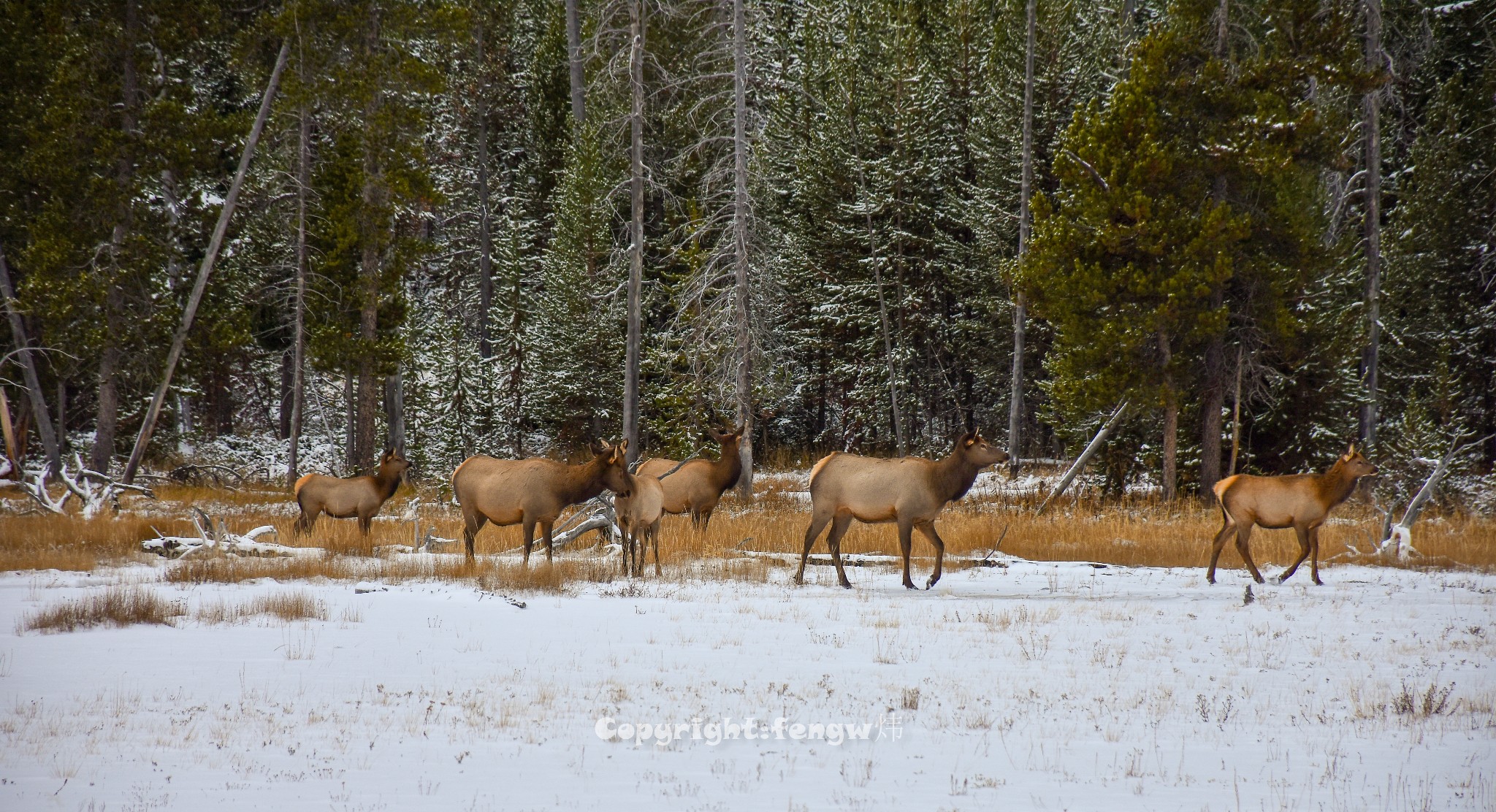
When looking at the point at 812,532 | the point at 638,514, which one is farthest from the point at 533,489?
the point at 812,532

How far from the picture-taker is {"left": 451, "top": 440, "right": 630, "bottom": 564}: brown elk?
12.6 meters

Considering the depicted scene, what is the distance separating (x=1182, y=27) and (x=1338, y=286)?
256 inches

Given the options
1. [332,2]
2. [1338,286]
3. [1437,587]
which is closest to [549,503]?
[1437,587]

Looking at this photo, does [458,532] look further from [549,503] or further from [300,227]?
[300,227]

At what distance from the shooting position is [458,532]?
54.4ft

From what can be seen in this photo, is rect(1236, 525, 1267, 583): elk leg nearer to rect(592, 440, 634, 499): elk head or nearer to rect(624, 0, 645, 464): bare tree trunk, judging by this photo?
rect(592, 440, 634, 499): elk head

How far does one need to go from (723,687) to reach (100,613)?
570 centimetres

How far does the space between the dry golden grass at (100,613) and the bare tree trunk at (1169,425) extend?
16.4m

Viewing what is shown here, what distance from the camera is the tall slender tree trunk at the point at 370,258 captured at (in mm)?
22062

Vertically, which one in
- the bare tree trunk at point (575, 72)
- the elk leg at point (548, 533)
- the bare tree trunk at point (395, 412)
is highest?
the bare tree trunk at point (575, 72)

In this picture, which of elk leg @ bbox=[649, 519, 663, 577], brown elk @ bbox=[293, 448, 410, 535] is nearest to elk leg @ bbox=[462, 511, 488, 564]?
elk leg @ bbox=[649, 519, 663, 577]

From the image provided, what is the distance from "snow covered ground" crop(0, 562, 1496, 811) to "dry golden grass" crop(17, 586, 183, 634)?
256 mm

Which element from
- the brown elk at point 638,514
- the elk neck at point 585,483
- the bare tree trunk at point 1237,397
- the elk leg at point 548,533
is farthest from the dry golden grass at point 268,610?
the bare tree trunk at point 1237,397

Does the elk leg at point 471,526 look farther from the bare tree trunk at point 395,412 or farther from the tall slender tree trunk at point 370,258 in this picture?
the bare tree trunk at point 395,412
